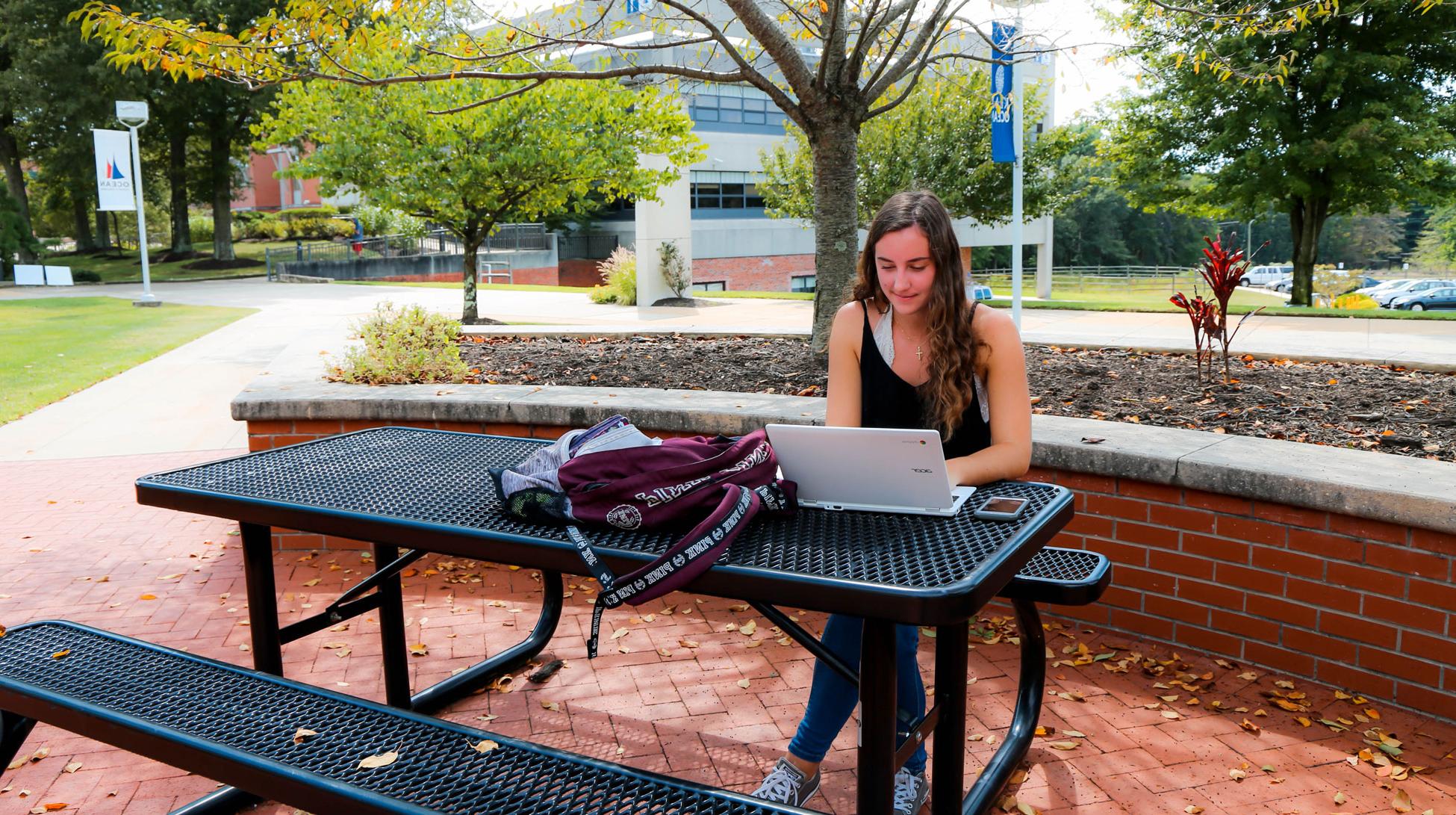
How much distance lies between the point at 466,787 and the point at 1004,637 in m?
2.45

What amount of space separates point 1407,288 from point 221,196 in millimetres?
47149

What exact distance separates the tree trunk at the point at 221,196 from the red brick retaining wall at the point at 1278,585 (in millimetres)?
40510

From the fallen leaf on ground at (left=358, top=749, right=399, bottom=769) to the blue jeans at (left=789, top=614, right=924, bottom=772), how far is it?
103 cm

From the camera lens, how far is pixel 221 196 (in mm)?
39625

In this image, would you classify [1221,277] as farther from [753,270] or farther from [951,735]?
[753,270]

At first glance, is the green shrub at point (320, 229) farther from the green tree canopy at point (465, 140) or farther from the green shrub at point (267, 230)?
the green tree canopy at point (465, 140)

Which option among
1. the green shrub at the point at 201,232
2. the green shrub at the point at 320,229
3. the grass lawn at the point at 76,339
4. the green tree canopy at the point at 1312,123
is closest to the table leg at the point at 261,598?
the grass lawn at the point at 76,339

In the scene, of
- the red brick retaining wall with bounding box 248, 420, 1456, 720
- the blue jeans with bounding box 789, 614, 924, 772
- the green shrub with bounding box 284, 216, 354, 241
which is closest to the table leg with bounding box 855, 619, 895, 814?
the blue jeans with bounding box 789, 614, 924, 772

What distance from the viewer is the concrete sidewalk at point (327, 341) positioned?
309 inches

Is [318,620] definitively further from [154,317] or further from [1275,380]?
[154,317]

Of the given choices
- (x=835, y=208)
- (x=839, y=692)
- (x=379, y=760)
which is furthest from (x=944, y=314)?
(x=835, y=208)

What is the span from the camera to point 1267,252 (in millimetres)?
93125

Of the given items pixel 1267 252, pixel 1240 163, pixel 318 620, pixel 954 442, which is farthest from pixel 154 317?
pixel 1267 252

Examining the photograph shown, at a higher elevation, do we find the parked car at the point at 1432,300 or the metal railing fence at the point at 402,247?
the metal railing fence at the point at 402,247
